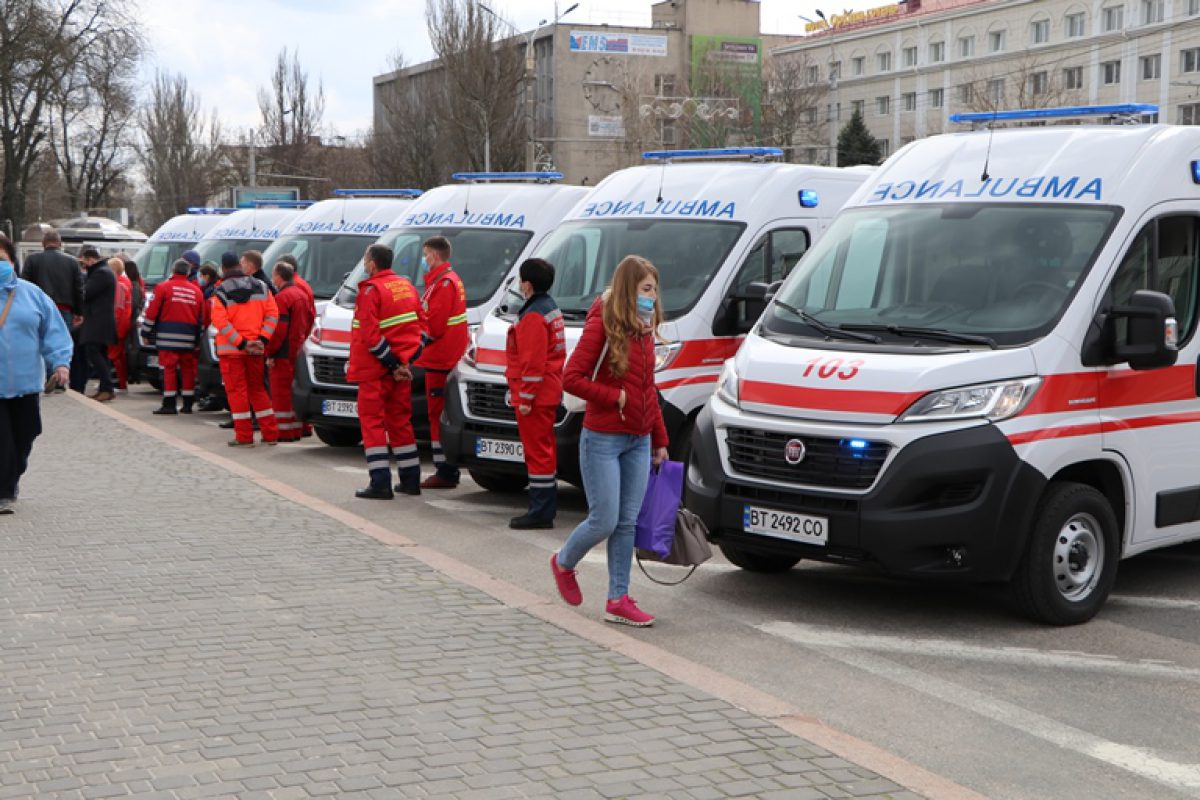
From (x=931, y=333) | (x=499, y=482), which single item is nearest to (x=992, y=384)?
(x=931, y=333)

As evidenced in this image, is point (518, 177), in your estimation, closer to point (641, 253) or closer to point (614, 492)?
point (641, 253)

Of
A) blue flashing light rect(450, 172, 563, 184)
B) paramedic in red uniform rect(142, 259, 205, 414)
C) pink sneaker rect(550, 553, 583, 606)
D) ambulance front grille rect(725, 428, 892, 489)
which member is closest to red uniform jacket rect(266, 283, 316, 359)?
blue flashing light rect(450, 172, 563, 184)

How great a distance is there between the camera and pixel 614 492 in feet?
24.1

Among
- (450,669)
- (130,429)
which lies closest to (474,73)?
(130,429)

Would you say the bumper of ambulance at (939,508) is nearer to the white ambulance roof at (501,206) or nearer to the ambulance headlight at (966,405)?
the ambulance headlight at (966,405)

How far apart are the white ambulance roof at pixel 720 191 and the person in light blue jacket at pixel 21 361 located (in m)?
3.94

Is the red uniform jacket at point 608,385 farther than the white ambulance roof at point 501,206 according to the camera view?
No

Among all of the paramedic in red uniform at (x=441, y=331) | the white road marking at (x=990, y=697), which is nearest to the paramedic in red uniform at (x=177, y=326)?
the paramedic in red uniform at (x=441, y=331)

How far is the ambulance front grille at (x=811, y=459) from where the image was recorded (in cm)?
729

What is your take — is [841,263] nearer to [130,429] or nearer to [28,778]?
[28,778]

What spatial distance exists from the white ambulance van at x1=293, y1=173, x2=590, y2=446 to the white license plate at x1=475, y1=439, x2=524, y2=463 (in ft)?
7.40

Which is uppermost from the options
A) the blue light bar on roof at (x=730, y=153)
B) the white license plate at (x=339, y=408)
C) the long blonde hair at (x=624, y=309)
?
the blue light bar on roof at (x=730, y=153)

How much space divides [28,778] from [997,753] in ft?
11.0

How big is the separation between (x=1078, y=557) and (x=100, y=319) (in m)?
14.8
